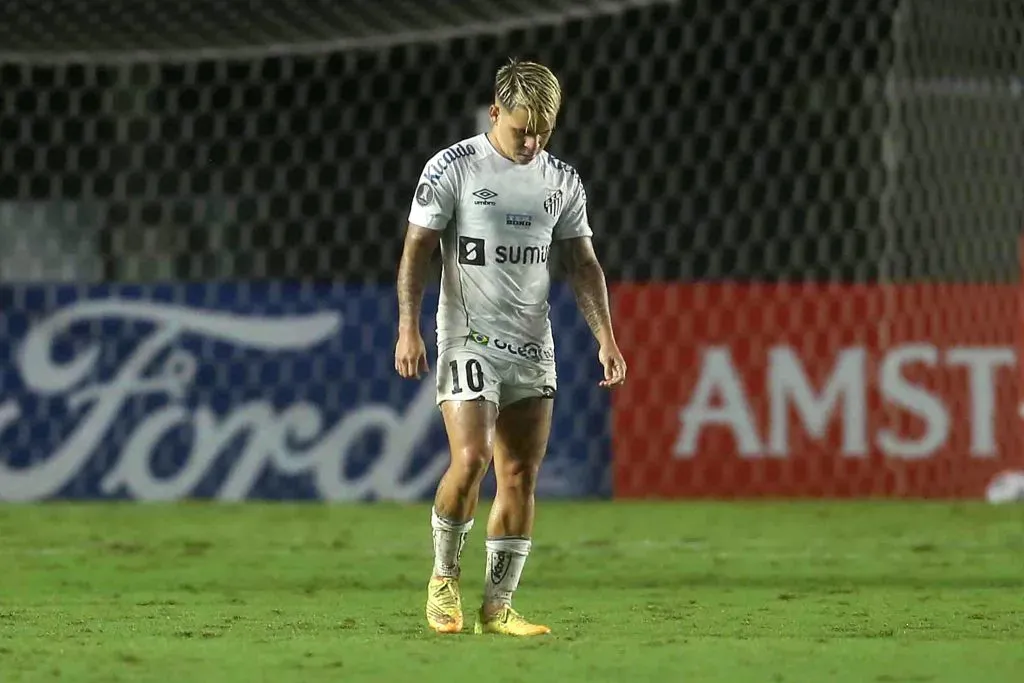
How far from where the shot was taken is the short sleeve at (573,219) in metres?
5.86

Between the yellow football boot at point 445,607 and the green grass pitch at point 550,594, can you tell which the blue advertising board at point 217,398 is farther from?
the yellow football boot at point 445,607

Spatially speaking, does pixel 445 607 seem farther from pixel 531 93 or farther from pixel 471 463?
pixel 531 93

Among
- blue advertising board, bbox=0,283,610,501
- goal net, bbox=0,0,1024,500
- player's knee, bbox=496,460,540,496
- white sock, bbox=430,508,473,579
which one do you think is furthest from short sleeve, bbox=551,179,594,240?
goal net, bbox=0,0,1024,500

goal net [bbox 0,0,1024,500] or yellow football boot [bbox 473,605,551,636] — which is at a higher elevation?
goal net [bbox 0,0,1024,500]

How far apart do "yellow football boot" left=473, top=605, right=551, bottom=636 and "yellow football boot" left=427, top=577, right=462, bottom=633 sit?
0.07m

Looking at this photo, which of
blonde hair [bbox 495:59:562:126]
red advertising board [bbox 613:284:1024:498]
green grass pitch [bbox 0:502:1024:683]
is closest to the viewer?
green grass pitch [bbox 0:502:1024:683]

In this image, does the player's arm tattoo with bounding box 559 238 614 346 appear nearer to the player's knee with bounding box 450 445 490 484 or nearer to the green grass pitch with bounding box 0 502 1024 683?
the player's knee with bounding box 450 445 490 484

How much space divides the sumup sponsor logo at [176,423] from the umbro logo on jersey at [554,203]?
566 centimetres

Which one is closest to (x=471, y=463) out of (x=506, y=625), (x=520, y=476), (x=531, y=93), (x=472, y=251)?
(x=520, y=476)

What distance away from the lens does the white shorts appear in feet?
18.6

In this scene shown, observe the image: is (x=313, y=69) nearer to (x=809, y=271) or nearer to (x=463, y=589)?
Answer: (x=809, y=271)

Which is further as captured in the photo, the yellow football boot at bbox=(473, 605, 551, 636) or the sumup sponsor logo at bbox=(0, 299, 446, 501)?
the sumup sponsor logo at bbox=(0, 299, 446, 501)

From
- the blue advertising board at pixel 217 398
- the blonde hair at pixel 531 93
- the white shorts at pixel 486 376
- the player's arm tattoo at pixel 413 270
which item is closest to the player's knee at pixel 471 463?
the white shorts at pixel 486 376

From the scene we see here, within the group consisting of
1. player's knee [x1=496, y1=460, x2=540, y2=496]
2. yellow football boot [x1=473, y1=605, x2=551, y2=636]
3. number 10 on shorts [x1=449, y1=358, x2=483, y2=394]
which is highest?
number 10 on shorts [x1=449, y1=358, x2=483, y2=394]
